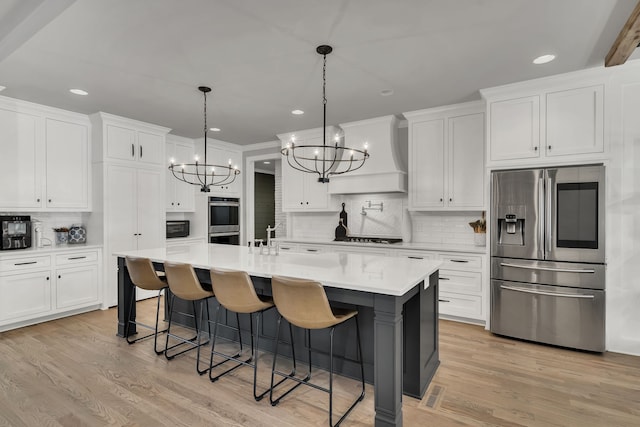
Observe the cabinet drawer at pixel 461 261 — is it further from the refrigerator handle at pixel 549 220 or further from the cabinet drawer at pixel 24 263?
the cabinet drawer at pixel 24 263

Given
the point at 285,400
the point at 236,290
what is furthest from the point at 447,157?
the point at 285,400

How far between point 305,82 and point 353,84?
19.6 inches

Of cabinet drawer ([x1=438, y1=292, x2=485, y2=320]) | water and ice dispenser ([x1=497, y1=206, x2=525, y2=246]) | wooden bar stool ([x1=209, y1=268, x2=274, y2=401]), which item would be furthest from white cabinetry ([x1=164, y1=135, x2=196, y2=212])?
water and ice dispenser ([x1=497, y1=206, x2=525, y2=246])

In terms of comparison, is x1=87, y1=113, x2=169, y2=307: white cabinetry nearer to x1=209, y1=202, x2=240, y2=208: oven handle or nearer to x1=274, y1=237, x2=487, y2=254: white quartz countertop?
x1=209, y1=202, x2=240, y2=208: oven handle

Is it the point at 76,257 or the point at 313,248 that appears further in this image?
the point at 313,248

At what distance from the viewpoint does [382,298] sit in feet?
6.68

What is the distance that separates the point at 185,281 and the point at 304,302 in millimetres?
1218

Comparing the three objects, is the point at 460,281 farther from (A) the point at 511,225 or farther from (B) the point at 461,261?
(A) the point at 511,225

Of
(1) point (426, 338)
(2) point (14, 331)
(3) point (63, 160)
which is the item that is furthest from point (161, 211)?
(1) point (426, 338)

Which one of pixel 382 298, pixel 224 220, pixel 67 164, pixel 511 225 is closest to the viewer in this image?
pixel 382 298

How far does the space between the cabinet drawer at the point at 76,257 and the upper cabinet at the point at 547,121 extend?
5.04m

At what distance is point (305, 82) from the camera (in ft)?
11.3

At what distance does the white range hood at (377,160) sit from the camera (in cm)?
469

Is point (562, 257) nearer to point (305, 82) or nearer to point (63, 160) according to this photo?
point (305, 82)
